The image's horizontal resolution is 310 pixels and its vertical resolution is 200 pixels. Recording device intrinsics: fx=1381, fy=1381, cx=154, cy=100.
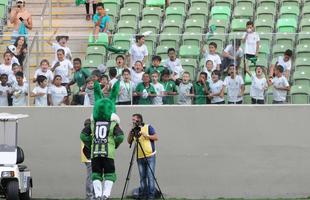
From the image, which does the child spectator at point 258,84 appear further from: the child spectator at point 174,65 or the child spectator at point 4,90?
the child spectator at point 4,90

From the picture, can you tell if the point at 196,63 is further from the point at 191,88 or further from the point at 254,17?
the point at 254,17

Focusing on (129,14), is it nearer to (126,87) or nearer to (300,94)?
(126,87)

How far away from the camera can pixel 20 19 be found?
2914cm

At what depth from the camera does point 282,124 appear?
26609 millimetres

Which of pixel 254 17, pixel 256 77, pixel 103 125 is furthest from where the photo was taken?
pixel 254 17

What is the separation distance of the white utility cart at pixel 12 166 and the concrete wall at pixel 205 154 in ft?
3.79

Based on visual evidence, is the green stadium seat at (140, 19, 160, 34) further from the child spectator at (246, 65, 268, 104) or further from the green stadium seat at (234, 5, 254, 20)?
the child spectator at (246, 65, 268, 104)

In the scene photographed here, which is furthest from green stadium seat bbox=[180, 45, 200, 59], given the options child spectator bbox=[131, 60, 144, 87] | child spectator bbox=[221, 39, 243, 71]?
child spectator bbox=[131, 60, 144, 87]

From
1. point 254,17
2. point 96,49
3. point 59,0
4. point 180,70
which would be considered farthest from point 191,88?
point 59,0

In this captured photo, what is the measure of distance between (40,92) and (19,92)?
0.41 m

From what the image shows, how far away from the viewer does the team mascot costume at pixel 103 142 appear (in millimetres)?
23281

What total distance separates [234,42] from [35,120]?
4.13m

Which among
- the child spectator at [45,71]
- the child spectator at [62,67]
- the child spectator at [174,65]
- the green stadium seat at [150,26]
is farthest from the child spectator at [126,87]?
the green stadium seat at [150,26]

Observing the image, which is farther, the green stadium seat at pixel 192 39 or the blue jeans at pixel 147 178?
the green stadium seat at pixel 192 39
